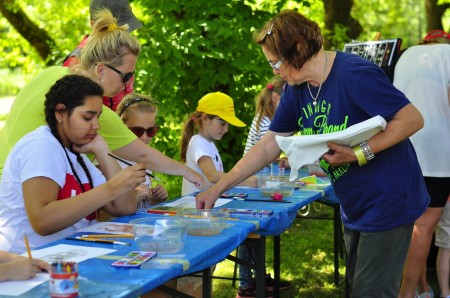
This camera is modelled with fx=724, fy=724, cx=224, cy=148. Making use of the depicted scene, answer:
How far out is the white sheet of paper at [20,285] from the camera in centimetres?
206

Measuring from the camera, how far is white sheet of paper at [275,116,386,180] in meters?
2.70

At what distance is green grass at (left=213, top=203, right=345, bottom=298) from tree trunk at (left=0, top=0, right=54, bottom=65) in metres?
3.76

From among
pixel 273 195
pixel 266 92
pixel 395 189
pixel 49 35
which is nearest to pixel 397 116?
pixel 395 189

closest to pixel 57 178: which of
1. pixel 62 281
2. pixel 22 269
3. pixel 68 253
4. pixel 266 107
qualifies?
pixel 68 253

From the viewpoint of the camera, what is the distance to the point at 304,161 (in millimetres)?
2869

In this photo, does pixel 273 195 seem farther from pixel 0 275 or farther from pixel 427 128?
pixel 0 275

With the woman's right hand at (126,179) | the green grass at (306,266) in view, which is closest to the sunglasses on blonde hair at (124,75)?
the woman's right hand at (126,179)

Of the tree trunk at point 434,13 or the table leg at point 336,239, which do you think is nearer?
the table leg at point 336,239

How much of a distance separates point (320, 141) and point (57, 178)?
1014 mm

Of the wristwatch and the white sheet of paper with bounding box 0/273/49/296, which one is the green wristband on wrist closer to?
the wristwatch

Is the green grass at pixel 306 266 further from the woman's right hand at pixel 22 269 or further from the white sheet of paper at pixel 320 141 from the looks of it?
the woman's right hand at pixel 22 269

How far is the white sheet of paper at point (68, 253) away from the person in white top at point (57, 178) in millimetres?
148

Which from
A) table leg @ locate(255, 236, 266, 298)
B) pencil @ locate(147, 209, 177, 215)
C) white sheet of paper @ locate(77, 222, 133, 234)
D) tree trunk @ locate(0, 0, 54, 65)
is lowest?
table leg @ locate(255, 236, 266, 298)

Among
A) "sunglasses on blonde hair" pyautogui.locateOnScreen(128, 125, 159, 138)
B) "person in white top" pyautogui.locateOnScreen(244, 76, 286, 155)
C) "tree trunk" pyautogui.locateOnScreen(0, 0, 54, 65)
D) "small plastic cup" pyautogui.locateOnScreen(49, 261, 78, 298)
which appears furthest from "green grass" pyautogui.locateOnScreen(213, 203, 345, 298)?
"tree trunk" pyautogui.locateOnScreen(0, 0, 54, 65)
